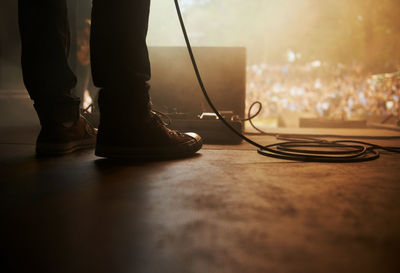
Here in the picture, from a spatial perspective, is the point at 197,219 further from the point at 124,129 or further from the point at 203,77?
the point at 203,77

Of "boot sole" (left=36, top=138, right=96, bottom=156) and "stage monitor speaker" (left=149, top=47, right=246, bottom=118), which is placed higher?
"stage monitor speaker" (left=149, top=47, right=246, bottom=118)

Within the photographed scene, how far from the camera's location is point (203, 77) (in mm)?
2408

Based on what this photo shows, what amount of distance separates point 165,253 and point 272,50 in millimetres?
5521

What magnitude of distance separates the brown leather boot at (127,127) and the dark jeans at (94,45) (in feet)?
0.15

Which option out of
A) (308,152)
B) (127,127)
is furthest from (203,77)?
(127,127)

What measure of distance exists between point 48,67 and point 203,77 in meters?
1.43

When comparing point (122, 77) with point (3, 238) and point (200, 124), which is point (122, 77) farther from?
point (200, 124)

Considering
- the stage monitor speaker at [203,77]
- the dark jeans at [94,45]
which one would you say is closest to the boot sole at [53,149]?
the dark jeans at [94,45]

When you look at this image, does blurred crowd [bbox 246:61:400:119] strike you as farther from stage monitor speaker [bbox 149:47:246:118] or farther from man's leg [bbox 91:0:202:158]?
man's leg [bbox 91:0:202:158]

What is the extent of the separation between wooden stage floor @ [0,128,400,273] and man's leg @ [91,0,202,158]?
100 millimetres

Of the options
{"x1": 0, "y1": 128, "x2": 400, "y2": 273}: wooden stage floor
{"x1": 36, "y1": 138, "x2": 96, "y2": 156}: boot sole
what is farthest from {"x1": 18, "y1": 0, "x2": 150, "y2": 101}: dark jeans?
{"x1": 0, "y1": 128, "x2": 400, "y2": 273}: wooden stage floor

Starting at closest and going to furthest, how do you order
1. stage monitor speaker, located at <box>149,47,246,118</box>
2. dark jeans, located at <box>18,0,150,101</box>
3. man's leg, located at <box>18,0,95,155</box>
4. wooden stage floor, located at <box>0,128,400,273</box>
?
1. wooden stage floor, located at <box>0,128,400,273</box>
2. dark jeans, located at <box>18,0,150,101</box>
3. man's leg, located at <box>18,0,95,155</box>
4. stage monitor speaker, located at <box>149,47,246,118</box>

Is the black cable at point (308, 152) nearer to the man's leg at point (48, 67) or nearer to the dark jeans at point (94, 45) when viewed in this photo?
the dark jeans at point (94, 45)

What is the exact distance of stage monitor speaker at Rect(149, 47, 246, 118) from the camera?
7.77 ft
